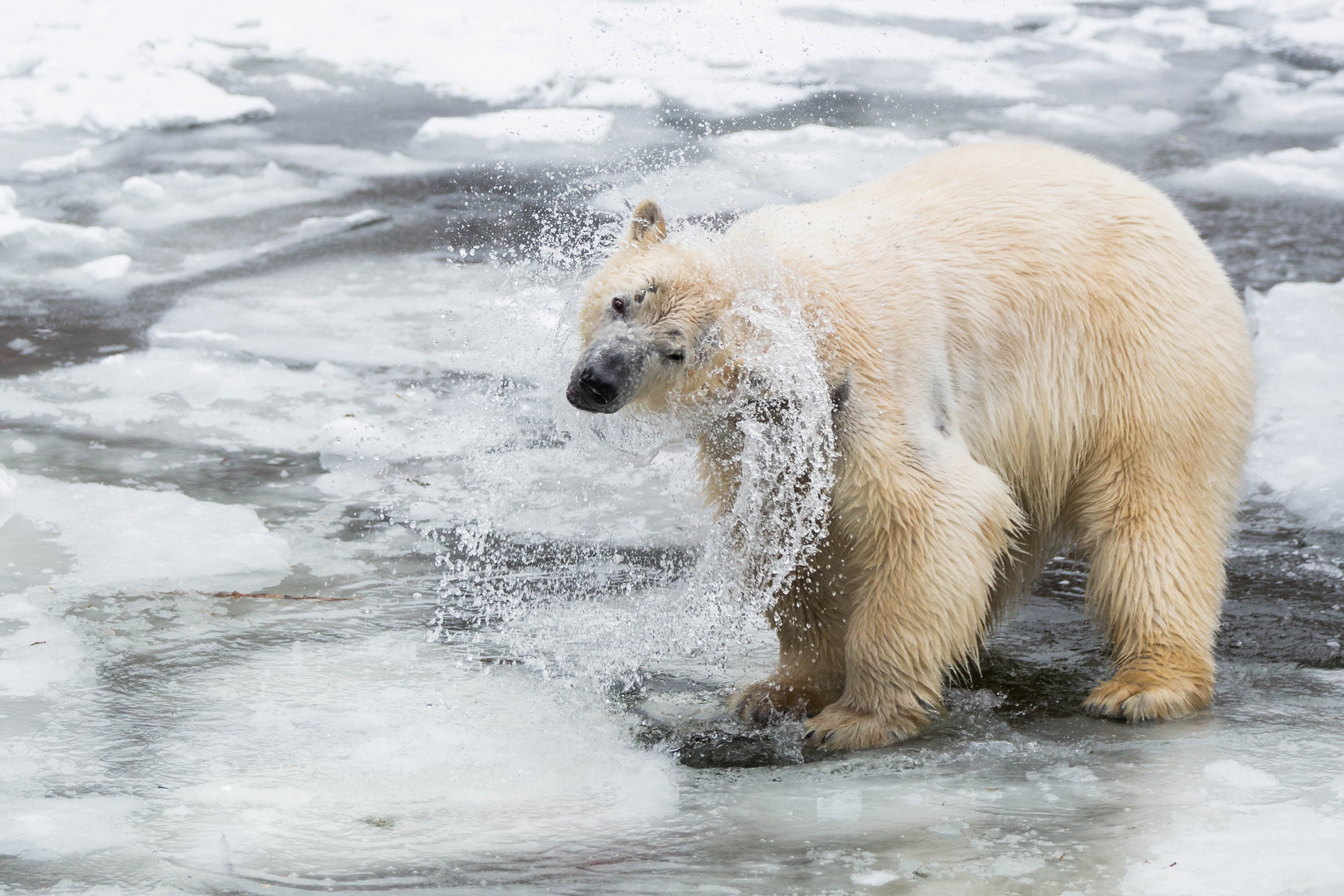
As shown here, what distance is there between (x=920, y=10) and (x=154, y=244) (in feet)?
23.4

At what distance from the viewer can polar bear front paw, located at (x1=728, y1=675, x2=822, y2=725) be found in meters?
3.19

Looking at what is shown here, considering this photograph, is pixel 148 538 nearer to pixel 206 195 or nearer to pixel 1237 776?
pixel 1237 776

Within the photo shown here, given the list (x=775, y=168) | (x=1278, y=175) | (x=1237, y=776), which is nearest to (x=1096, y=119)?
(x=1278, y=175)

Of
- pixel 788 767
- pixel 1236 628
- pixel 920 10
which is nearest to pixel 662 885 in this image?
pixel 788 767

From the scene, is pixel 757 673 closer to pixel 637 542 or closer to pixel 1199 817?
pixel 637 542

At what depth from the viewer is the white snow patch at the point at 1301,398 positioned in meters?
4.39

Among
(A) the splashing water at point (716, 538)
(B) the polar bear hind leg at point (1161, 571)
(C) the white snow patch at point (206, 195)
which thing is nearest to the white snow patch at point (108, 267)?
(C) the white snow patch at point (206, 195)

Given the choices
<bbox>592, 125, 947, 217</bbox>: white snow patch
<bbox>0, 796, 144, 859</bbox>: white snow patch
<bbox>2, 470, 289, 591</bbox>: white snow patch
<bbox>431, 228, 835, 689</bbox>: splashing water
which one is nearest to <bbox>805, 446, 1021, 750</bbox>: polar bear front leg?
<bbox>431, 228, 835, 689</bbox>: splashing water

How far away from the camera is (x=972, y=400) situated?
3.24 meters

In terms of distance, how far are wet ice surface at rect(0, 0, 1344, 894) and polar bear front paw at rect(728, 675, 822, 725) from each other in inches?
3.4

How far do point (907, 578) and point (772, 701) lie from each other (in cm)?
50

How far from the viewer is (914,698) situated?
3035mm

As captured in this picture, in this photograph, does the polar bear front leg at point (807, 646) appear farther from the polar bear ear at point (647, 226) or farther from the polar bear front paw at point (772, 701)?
the polar bear ear at point (647, 226)

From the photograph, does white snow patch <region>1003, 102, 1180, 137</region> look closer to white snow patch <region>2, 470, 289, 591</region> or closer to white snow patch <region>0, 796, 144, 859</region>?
white snow patch <region>2, 470, 289, 591</region>
